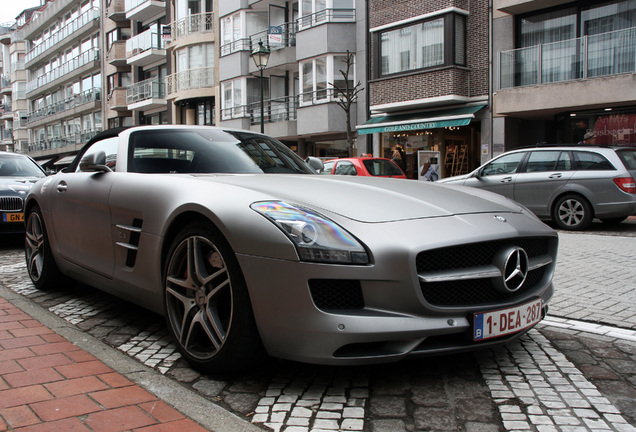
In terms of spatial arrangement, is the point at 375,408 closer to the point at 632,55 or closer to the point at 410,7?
the point at 632,55

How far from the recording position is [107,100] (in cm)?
4566

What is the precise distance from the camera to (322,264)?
8.52 ft

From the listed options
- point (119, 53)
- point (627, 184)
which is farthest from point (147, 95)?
point (627, 184)

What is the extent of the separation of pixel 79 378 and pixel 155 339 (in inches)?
29.7

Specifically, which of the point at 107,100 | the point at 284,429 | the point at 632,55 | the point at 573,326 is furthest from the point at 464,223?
the point at 107,100

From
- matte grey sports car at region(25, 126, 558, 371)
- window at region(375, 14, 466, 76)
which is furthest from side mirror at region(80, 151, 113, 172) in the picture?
window at region(375, 14, 466, 76)

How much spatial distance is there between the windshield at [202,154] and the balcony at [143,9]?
37218 mm

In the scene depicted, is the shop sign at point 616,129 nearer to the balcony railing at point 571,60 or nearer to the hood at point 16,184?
the balcony railing at point 571,60

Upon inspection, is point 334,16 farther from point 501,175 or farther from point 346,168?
point 501,175

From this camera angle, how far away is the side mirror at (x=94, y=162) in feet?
13.6

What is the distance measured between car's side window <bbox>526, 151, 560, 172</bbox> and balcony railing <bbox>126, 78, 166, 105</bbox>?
30.6 metres

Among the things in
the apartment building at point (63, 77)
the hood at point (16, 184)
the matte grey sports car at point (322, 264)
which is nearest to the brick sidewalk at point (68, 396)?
the matte grey sports car at point (322, 264)

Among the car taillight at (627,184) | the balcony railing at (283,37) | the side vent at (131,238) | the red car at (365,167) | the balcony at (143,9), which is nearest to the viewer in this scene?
the side vent at (131,238)

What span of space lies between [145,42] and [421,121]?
978 inches
